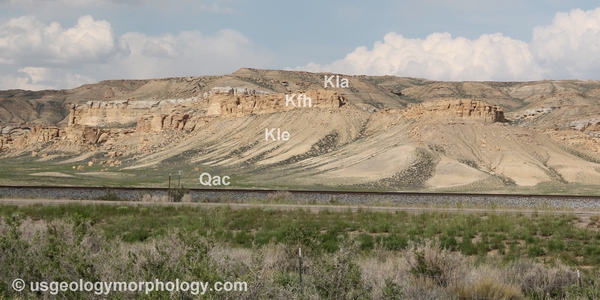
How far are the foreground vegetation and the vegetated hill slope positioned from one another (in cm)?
2567

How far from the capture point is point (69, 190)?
34.0 meters

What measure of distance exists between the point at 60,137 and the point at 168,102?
18.8 meters

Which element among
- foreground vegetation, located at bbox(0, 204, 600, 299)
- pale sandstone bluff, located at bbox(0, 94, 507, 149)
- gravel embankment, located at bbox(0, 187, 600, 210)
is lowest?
gravel embankment, located at bbox(0, 187, 600, 210)

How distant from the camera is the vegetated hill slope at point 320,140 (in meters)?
52.9

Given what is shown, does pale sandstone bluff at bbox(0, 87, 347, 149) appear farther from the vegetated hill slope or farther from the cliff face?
the vegetated hill slope

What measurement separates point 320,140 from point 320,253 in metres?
58.1

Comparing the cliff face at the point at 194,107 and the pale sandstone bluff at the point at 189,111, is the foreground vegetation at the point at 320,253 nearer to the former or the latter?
the pale sandstone bluff at the point at 189,111

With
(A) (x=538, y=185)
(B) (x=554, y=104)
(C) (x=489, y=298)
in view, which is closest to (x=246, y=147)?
(A) (x=538, y=185)

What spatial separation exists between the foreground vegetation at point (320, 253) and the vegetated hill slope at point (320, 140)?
2567 centimetres

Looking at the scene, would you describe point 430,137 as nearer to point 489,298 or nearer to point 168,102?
point 489,298

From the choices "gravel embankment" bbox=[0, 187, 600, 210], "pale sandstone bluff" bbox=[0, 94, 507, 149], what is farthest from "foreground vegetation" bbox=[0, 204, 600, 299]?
"pale sandstone bluff" bbox=[0, 94, 507, 149]

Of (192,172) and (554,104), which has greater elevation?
(554,104)

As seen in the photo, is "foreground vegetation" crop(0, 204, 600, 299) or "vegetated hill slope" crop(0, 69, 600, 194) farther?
"vegetated hill slope" crop(0, 69, 600, 194)

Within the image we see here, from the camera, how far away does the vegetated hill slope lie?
173 ft
